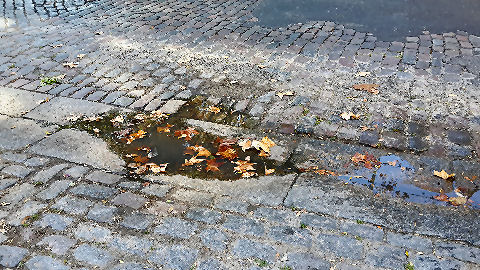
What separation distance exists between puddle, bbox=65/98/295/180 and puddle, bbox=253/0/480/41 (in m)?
3.29

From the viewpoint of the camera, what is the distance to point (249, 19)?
7.84 meters

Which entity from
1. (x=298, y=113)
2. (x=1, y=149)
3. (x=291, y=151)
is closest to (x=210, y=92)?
(x=298, y=113)

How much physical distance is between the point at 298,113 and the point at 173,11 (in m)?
4.57

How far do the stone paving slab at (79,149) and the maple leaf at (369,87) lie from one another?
117 inches

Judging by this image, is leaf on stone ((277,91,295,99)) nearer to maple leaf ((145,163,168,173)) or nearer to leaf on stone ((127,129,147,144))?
leaf on stone ((127,129,147,144))

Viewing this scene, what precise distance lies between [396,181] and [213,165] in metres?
1.60

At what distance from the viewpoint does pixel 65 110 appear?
16.6 ft

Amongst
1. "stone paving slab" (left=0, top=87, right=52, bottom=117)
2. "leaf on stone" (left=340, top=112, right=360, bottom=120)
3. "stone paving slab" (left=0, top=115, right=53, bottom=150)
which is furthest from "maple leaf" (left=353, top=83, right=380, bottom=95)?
"stone paving slab" (left=0, top=87, right=52, bottom=117)

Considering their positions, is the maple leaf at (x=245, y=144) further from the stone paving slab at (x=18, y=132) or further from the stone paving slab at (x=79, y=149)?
the stone paving slab at (x=18, y=132)

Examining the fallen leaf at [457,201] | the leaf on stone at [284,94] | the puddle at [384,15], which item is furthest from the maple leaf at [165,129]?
the puddle at [384,15]

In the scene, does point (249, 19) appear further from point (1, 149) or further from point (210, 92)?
point (1, 149)

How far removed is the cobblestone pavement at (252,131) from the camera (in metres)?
3.08

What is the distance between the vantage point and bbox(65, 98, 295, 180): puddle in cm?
396

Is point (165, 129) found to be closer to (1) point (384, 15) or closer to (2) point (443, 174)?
(2) point (443, 174)
